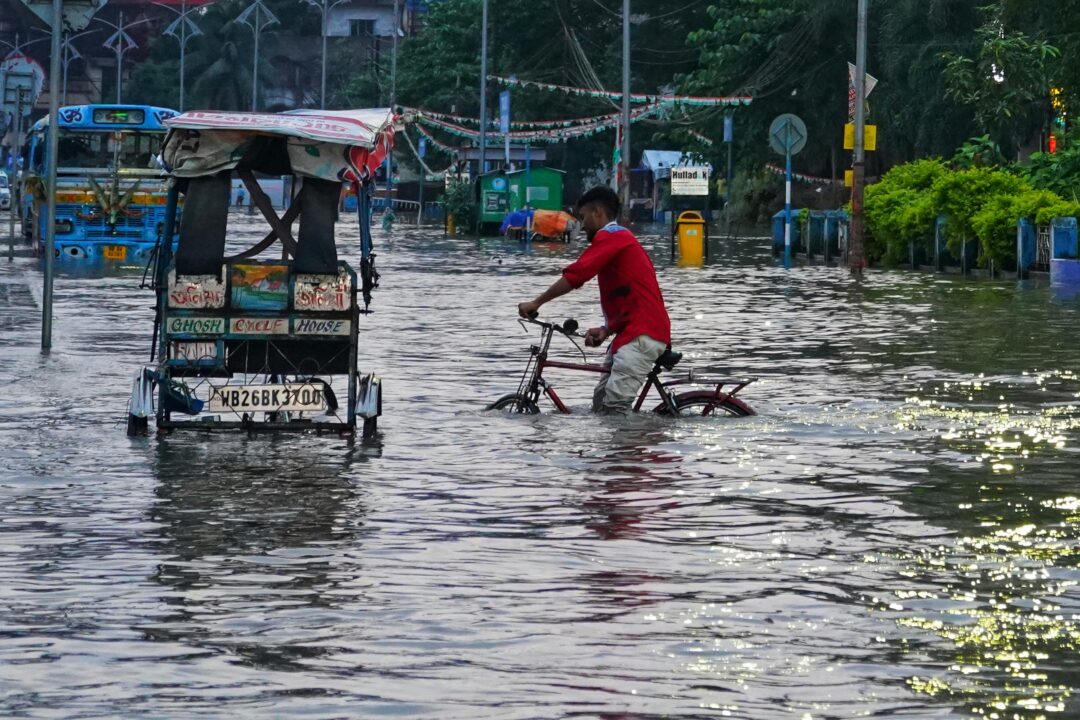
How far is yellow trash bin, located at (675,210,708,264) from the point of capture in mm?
44875

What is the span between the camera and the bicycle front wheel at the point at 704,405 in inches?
571

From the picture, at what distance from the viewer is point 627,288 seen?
14312 mm

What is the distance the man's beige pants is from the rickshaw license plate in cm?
224

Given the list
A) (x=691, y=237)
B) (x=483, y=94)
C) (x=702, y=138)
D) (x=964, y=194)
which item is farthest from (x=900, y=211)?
(x=483, y=94)

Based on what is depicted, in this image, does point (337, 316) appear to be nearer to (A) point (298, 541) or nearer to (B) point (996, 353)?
(A) point (298, 541)

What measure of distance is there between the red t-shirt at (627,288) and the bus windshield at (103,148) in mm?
25396

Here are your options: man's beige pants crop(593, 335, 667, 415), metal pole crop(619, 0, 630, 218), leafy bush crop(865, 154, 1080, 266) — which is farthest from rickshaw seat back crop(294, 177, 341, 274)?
metal pole crop(619, 0, 630, 218)

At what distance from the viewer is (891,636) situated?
7523 millimetres

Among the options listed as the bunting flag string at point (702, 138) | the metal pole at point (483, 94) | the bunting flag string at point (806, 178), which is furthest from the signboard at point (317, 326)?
the metal pole at point (483, 94)

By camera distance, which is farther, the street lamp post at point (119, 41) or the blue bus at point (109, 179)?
the street lamp post at point (119, 41)

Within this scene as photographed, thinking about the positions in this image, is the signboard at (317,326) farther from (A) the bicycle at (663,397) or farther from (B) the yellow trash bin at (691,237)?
(B) the yellow trash bin at (691,237)

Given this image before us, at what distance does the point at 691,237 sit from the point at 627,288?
30.9 m

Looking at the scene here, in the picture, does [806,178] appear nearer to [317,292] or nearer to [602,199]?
[602,199]

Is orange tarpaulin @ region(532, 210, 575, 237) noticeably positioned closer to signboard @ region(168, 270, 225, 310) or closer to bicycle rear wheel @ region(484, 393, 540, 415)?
bicycle rear wheel @ region(484, 393, 540, 415)
